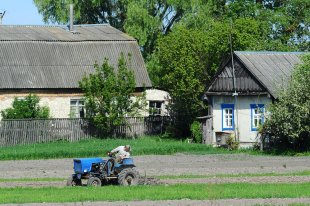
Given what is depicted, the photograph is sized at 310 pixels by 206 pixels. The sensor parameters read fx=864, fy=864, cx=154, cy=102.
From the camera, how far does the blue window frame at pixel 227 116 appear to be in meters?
49.2

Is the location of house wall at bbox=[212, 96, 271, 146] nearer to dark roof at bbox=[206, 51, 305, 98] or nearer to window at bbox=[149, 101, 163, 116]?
dark roof at bbox=[206, 51, 305, 98]

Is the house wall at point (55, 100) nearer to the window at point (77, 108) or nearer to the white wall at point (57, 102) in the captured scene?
the white wall at point (57, 102)

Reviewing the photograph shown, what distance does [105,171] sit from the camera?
2742 centimetres

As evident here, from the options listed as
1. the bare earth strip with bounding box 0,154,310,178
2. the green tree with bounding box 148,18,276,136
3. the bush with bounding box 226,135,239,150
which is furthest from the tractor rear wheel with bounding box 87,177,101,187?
the green tree with bounding box 148,18,276,136

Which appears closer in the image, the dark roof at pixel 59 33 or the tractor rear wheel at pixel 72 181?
the tractor rear wheel at pixel 72 181

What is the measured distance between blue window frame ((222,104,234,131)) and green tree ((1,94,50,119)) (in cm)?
1066

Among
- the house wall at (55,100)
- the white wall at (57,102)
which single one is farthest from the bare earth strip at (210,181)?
the white wall at (57,102)

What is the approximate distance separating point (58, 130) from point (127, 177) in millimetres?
24247

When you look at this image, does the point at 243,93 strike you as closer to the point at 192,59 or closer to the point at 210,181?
the point at 192,59

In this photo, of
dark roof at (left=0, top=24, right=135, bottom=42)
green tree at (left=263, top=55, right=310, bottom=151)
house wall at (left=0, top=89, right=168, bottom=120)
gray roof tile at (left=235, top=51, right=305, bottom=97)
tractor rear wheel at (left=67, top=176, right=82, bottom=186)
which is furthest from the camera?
dark roof at (left=0, top=24, right=135, bottom=42)

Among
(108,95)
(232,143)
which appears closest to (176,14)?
(108,95)

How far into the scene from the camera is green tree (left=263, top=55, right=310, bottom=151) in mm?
41688

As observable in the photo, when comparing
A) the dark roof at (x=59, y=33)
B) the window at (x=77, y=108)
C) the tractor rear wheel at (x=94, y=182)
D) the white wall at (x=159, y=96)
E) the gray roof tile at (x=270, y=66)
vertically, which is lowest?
the tractor rear wheel at (x=94, y=182)

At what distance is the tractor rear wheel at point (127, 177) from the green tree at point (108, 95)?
23510 mm
